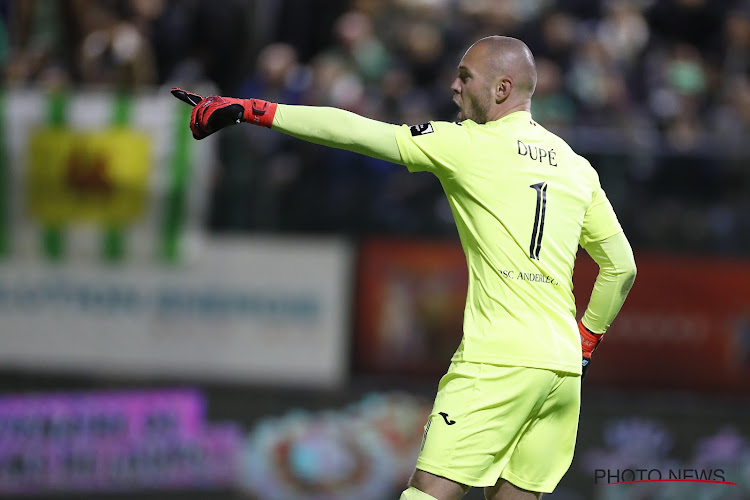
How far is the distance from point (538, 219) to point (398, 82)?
16.9ft

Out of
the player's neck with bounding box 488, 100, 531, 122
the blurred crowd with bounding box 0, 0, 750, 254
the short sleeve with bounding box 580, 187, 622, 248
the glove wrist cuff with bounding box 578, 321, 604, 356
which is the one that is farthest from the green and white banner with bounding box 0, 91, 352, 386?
the player's neck with bounding box 488, 100, 531, 122

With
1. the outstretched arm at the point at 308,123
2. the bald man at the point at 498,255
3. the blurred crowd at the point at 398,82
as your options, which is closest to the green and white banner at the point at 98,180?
the blurred crowd at the point at 398,82

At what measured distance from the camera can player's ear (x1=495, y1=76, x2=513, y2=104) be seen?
4328 mm

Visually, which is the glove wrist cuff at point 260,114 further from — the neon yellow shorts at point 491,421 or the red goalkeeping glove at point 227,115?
the neon yellow shorts at point 491,421

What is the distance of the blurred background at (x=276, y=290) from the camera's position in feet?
29.1

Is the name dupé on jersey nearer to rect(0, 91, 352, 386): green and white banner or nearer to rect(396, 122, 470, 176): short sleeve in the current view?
rect(396, 122, 470, 176): short sleeve

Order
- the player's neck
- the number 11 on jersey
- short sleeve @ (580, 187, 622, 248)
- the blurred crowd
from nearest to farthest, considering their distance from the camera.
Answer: the number 11 on jersey
the player's neck
short sleeve @ (580, 187, 622, 248)
the blurred crowd

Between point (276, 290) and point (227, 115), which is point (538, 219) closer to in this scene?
point (227, 115)

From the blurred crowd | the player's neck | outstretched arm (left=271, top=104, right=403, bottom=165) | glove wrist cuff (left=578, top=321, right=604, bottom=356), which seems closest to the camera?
outstretched arm (left=271, top=104, right=403, bottom=165)

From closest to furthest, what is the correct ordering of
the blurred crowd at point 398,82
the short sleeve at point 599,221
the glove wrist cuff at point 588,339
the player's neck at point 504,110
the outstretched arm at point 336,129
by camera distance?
the outstretched arm at point 336,129
the player's neck at point 504,110
the short sleeve at point 599,221
the glove wrist cuff at point 588,339
the blurred crowd at point 398,82

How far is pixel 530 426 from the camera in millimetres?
4367

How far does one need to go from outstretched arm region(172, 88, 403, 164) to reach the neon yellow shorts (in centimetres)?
95

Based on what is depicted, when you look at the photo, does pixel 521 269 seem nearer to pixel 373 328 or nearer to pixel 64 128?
pixel 373 328

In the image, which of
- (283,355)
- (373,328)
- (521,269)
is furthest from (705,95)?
(521,269)
